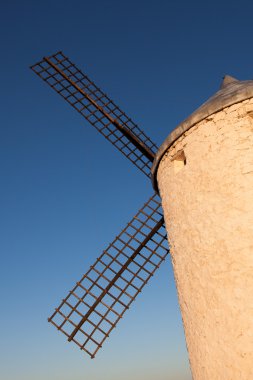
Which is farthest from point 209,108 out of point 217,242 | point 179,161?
point 217,242

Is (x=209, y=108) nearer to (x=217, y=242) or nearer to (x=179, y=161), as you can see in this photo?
(x=179, y=161)

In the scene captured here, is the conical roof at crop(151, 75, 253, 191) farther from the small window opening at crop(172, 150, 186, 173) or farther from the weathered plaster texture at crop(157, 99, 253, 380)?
the small window opening at crop(172, 150, 186, 173)

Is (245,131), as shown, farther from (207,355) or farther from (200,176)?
(207,355)

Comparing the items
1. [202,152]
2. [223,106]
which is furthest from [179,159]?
[223,106]

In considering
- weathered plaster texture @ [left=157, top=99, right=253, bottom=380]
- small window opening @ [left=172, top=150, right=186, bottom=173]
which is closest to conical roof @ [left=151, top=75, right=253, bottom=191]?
weathered plaster texture @ [left=157, top=99, right=253, bottom=380]

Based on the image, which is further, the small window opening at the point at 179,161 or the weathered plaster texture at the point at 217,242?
the small window opening at the point at 179,161

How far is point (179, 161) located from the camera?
13.3 ft

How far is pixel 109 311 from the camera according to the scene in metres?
5.38

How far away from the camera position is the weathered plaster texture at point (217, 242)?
9.75ft

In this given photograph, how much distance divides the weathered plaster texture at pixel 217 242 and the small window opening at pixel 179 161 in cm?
7

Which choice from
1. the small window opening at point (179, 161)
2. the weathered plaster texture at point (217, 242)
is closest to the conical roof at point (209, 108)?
the weathered plaster texture at point (217, 242)

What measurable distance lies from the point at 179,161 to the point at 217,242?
1.18 meters

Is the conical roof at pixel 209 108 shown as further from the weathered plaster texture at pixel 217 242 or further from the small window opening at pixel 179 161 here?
the small window opening at pixel 179 161

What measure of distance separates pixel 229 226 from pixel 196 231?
15.4 inches
